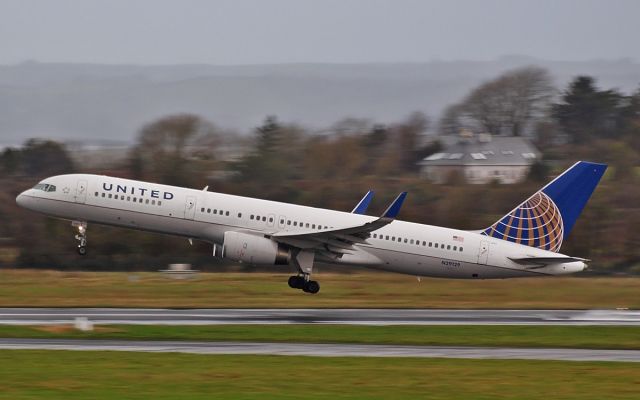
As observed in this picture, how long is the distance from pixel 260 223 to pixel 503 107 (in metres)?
96.2

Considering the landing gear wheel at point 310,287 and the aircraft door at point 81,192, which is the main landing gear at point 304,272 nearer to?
the landing gear wheel at point 310,287

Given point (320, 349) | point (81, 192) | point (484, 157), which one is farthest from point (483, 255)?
point (484, 157)

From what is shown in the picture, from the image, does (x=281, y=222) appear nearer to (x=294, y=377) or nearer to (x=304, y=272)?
(x=304, y=272)

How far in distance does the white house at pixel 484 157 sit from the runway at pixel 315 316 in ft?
197

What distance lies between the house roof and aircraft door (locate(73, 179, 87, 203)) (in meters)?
68.2

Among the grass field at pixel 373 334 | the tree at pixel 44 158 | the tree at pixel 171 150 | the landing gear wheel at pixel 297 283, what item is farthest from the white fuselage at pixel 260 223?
the tree at pixel 44 158

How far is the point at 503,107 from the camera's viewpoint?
131875mm

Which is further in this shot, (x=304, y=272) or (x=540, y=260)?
(x=540, y=260)

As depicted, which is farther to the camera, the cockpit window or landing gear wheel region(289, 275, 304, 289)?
the cockpit window

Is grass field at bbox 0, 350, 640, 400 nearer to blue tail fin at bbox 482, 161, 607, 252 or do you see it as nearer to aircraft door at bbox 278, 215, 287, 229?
aircraft door at bbox 278, 215, 287, 229


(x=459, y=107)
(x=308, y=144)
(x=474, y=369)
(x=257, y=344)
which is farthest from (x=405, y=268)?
(x=459, y=107)

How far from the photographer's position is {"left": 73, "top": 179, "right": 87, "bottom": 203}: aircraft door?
39.8 meters

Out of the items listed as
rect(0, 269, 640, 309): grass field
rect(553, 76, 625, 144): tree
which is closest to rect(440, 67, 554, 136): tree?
rect(553, 76, 625, 144): tree

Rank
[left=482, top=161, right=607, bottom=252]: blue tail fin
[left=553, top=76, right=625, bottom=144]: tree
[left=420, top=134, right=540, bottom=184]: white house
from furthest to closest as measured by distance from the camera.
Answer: [left=553, top=76, right=625, bottom=144]: tree < [left=420, top=134, right=540, bottom=184]: white house < [left=482, top=161, right=607, bottom=252]: blue tail fin
